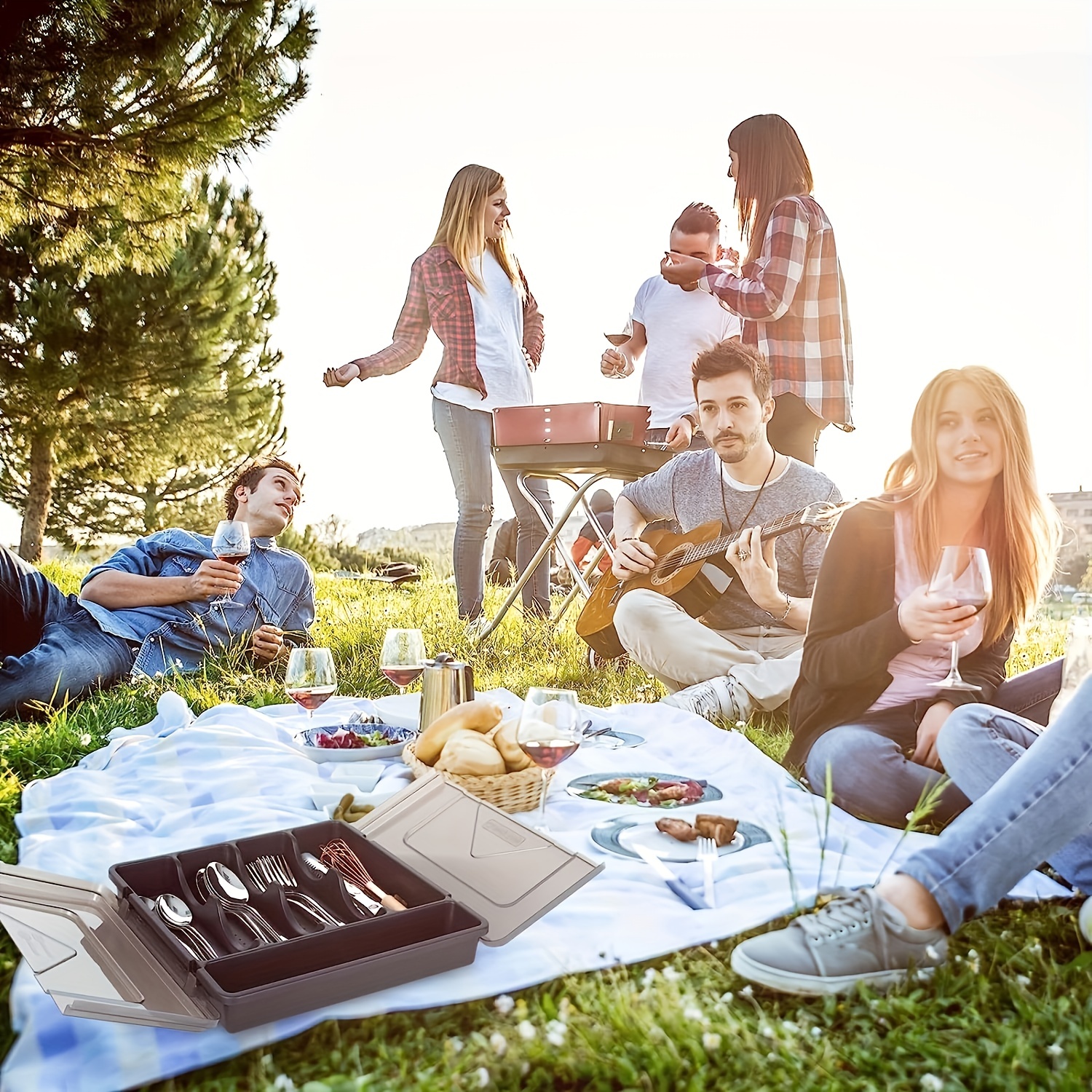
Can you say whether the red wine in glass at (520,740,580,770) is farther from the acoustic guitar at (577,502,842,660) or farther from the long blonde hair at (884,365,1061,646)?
the acoustic guitar at (577,502,842,660)

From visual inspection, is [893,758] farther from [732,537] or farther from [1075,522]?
[732,537]

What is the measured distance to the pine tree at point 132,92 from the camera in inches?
168

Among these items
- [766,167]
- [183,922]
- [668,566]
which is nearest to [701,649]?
[668,566]

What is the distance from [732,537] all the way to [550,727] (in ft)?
4.44

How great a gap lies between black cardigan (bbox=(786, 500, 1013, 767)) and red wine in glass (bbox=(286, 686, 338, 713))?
3.73 ft

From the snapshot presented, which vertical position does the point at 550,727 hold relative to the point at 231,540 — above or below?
below

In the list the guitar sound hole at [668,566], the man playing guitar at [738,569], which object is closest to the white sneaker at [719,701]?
the man playing guitar at [738,569]

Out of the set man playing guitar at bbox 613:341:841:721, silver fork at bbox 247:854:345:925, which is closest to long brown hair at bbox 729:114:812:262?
man playing guitar at bbox 613:341:841:721

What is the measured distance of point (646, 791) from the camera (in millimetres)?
2168

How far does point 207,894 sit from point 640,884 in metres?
0.71

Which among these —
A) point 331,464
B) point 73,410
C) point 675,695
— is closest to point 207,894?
point 675,695

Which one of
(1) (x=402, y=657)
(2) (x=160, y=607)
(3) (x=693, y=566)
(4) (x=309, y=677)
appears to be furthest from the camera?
(2) (x=160, y=607)

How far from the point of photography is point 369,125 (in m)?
4.39

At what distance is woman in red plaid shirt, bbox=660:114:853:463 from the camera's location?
2.86 metres
